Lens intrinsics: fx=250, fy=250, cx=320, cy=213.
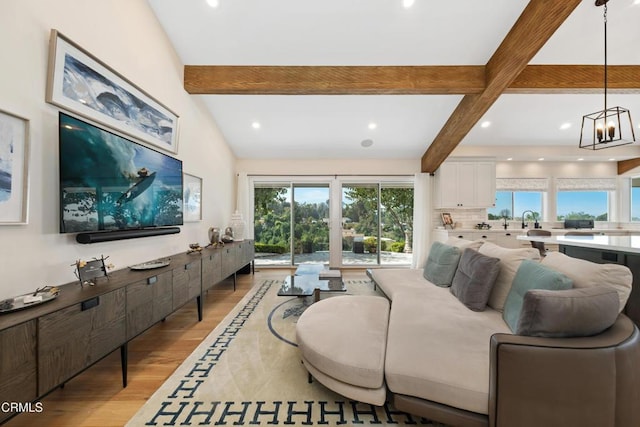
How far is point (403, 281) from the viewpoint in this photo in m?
2.81

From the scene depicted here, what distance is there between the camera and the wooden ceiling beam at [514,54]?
2.16 m

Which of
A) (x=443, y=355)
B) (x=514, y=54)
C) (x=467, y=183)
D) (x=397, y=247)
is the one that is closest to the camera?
(x=443, y=355)

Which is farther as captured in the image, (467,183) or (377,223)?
(377,223)

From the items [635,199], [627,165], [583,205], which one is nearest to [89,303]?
[583,205]

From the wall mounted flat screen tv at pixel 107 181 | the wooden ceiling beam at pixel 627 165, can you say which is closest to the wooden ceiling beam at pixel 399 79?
the wall mounted flat screen tv at pixel 107 181

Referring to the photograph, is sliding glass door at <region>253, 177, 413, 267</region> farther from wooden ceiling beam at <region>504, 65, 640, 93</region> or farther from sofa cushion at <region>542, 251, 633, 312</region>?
sofa cushion at <region>542, 251, 633, 312</region>

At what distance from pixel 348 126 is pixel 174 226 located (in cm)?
311

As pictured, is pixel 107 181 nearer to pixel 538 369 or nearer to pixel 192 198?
pixel 192 198

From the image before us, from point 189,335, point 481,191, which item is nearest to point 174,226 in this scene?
point 189,335

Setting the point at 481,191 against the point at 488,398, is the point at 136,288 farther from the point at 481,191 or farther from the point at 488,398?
the point at 481,191

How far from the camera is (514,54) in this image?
8.45 feet

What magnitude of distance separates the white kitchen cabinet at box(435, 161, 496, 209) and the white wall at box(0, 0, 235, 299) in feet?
15.8

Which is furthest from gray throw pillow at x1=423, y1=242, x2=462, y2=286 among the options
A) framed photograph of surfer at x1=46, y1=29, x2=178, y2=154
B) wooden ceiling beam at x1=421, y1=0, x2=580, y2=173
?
framed photograph of surfer at x1=46, y1=29, x2=178, y2=154

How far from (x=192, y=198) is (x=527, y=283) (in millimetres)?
3713
